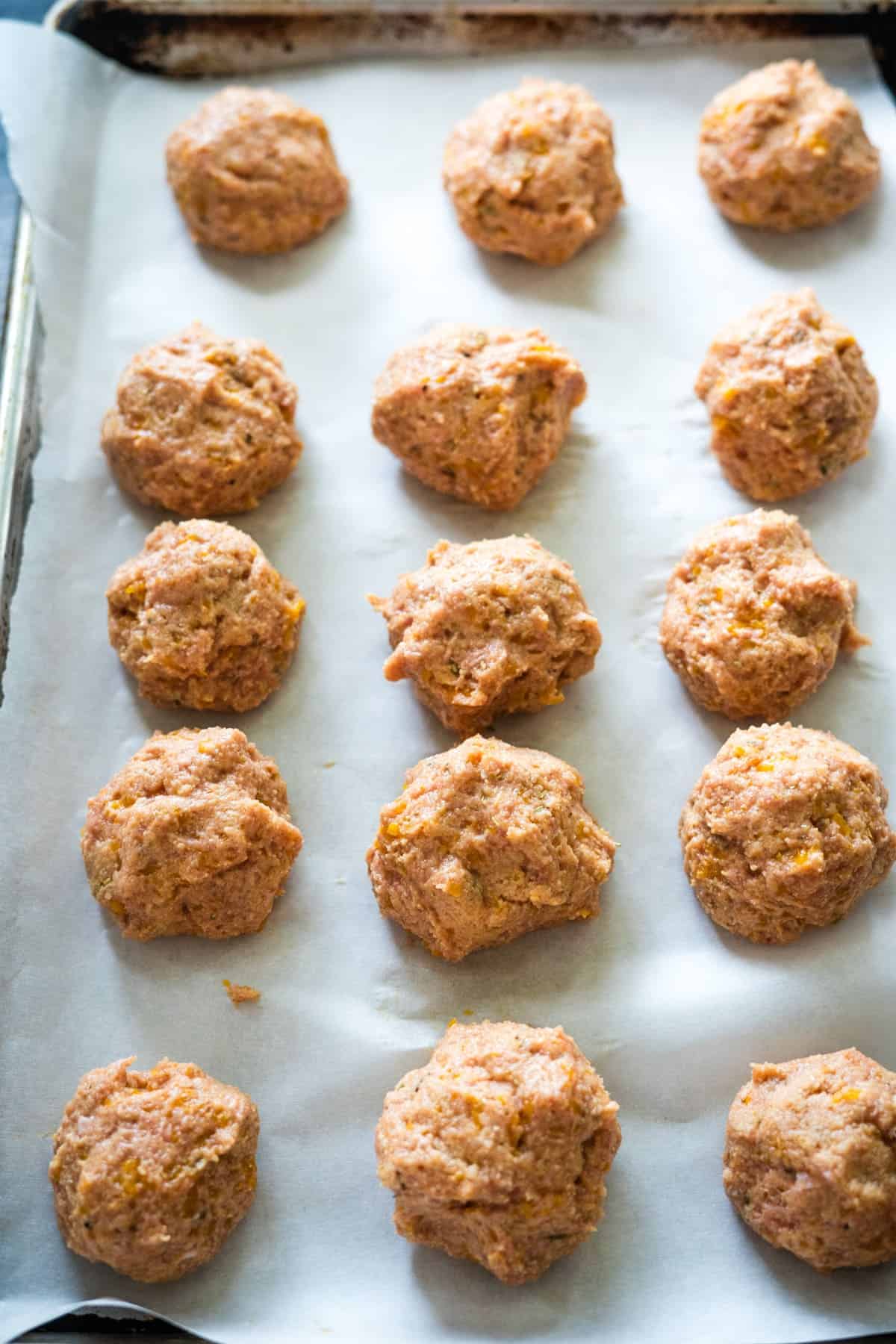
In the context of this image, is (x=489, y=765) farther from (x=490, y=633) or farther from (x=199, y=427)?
(x=199, y=427)

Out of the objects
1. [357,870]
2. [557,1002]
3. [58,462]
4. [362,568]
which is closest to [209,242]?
[58,462]

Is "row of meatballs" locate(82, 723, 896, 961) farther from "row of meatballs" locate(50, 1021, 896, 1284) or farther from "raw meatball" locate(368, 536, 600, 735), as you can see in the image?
"row of meatballs" locate(50, 1021, 896, 1284)

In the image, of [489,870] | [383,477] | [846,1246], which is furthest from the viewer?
[383,477]

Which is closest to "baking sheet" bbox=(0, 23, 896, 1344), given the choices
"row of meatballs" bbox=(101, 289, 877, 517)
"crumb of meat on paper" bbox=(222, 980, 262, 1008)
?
"crumb of meat on paper" bbox=(222, 980, 262, 1008)

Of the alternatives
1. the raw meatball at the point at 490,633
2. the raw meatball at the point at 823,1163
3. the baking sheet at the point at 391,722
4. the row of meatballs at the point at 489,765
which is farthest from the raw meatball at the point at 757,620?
the raw meatball at the point at 823,1163

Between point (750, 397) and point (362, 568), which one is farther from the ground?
point (750, 397)

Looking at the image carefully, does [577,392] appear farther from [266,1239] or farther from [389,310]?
[266,1239]

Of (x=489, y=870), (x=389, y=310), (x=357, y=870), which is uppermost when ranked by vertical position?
(x=389, y=310)

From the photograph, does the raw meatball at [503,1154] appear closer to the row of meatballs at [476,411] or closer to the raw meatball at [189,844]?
the raw meatball at [189,844]
